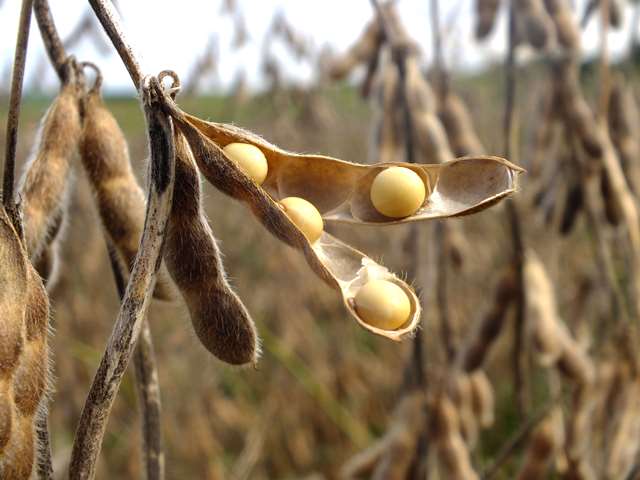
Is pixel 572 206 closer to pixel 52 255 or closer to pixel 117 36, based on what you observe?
pixel 52 255

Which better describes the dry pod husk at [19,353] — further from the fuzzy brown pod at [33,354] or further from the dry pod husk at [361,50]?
the dry pod husk at [361,50]

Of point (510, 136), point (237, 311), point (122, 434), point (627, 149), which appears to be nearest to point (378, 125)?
point (510, 136)

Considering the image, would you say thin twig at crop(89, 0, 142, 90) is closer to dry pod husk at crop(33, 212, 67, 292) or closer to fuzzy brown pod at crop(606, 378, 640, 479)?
dry pod husk at crop(33, 212, 67, 292)

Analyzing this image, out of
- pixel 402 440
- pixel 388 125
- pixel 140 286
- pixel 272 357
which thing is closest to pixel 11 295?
pixel 140 286

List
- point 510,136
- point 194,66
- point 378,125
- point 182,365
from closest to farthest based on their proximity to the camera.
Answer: point 510,136
point 378,125
point 182,365
point 194,66

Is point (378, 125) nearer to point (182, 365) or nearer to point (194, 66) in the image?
point (182, 365)

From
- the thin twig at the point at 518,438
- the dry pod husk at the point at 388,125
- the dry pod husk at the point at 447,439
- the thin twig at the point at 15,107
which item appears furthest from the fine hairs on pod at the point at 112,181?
the dry pod husk at the point at 388,125

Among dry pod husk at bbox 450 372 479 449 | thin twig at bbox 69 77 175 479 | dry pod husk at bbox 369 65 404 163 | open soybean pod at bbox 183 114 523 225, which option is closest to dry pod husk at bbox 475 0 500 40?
dry pod husk at bbox 369 65 404 163
